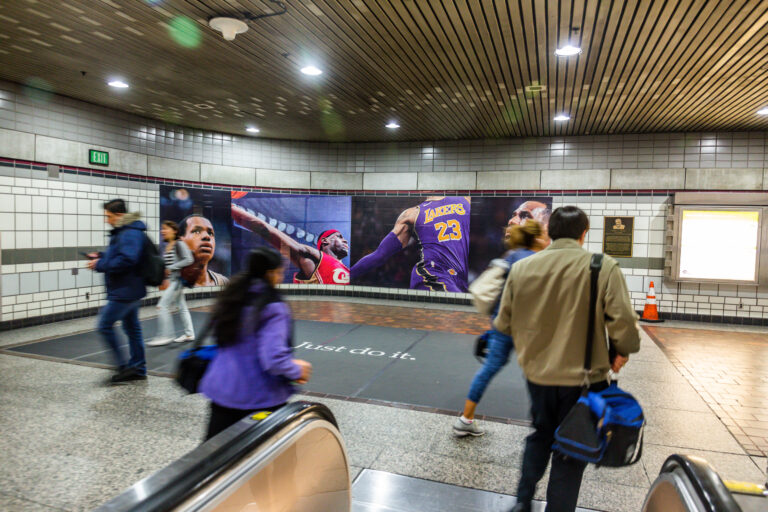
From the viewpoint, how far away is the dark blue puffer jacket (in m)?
4.42

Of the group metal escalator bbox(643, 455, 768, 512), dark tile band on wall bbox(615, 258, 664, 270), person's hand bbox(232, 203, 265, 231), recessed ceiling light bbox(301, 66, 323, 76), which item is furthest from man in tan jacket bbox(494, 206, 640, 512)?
person's hand bbox(232, 203, 265, 231)

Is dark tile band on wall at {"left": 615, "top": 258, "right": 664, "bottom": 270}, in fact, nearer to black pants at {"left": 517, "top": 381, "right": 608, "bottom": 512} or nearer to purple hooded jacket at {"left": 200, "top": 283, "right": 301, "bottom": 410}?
black pants at {"left": 517, "top": 381, "right": 608, "bottom": 512}

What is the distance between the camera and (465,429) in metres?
3.59

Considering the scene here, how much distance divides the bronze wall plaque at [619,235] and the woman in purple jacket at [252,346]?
8.50 metres

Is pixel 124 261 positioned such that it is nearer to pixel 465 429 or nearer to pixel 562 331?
pixel 465 429

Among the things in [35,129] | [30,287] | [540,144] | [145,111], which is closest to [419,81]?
[540,144]

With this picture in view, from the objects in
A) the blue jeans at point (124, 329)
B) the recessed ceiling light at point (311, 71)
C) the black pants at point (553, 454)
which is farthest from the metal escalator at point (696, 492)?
the recessed ceiling light at point (311, 71)

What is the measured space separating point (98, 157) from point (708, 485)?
Result: 9164 mm

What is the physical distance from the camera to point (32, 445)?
3.37 metres

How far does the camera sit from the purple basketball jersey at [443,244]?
1002 cm

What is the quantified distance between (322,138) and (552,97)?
5.30 m

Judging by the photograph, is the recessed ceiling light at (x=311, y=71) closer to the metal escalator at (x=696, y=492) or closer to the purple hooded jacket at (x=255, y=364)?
the purple hooded jacket at (x=255, y=364)

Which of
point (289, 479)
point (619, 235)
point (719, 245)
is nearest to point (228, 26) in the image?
point (289, 479)

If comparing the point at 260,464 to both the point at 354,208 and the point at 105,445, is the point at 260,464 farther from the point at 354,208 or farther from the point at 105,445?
the point at 354,208
